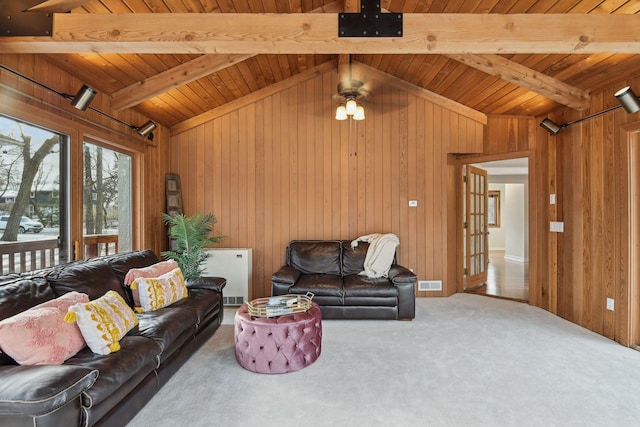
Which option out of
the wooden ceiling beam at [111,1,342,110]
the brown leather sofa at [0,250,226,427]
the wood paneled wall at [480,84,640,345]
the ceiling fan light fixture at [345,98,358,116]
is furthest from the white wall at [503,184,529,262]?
the brown leather sofa at [0,250,226,427]

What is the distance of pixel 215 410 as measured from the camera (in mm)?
2066

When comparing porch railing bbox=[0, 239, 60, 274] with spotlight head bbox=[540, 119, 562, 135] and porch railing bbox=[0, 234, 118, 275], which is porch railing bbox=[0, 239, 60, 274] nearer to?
porch railing bbox=[0, 234, 118, 275]

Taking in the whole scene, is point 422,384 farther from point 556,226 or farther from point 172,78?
→ point 172,78

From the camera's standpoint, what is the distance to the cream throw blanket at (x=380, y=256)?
4.18 metres

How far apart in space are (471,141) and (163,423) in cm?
475

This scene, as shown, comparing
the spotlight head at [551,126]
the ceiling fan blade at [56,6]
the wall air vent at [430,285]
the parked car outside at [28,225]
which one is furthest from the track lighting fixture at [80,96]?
the spotlight head at [551,126]

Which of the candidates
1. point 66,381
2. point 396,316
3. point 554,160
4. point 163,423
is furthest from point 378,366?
point 554,160

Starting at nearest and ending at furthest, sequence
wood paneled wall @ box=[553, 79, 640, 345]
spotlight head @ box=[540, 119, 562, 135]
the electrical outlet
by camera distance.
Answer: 1. wood paneled wall @ box=[553, 79, 640, 345]
2. the electrical outlet
3. spotlight head @ box=[540, 119, 562, 135]

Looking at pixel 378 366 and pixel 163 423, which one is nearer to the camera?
pixel 163 423

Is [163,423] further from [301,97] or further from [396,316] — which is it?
[301,97]

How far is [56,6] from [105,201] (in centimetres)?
198

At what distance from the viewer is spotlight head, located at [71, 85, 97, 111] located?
291 cm

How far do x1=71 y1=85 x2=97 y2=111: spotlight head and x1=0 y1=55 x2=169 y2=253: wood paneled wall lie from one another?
0.14 metres

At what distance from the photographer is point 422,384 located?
7.75 feet
